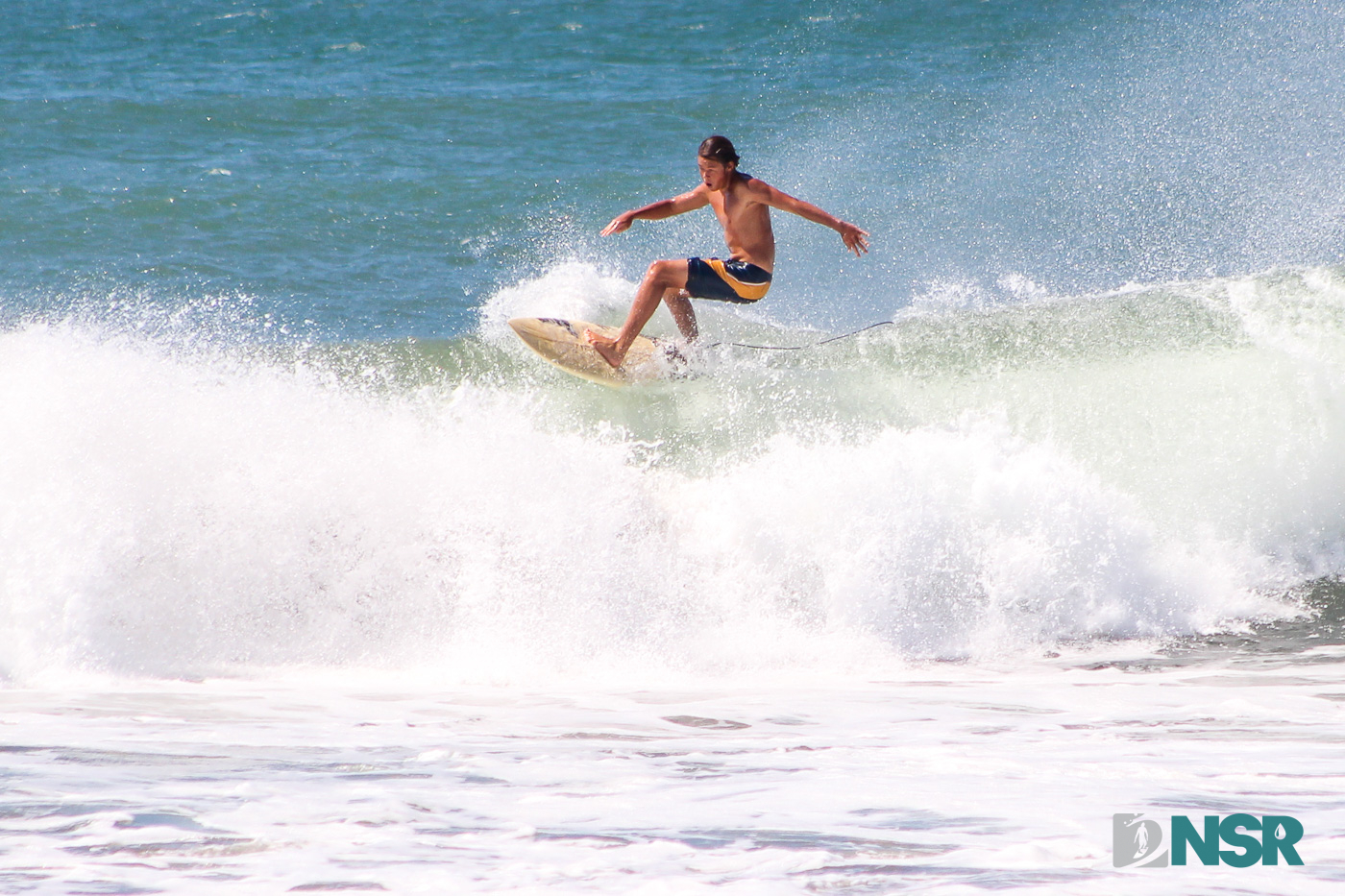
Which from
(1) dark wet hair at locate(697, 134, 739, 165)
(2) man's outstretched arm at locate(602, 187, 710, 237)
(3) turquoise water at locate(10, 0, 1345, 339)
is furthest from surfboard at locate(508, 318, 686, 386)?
(3) turquoise water at locate(10, 0, 1345, 339)

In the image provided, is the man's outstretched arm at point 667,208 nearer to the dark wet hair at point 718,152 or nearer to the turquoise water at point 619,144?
the dark wet hair at point 718,152

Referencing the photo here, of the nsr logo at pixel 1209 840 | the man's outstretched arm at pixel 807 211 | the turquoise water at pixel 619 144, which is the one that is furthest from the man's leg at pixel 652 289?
the nsr logo at pixel 1209 840

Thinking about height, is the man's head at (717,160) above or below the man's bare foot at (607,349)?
above

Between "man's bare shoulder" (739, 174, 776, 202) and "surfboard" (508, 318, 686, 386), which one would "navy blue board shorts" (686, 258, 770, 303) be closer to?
"man's bare shoulder" (739, 174, 776, 202)

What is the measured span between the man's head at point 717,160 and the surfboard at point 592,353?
109 centimetres

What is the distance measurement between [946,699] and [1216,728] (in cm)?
100

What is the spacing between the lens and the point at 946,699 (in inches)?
185

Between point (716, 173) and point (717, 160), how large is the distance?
0.24ft

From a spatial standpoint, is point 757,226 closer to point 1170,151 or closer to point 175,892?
point 175,892

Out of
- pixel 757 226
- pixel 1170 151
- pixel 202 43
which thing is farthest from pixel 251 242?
pixel 1170 151

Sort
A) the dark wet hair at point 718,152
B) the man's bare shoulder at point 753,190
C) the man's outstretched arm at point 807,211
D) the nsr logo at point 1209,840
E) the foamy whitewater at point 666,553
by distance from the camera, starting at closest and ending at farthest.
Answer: the nsr logo at point 1209,840 < the foamy whitewater at point 666,553 < the dark wet hair at point 718,152 < the man's outstretched arm at point 807,211 < the man's bare shoulder at point 753,190

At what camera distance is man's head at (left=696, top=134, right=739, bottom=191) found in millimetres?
6145

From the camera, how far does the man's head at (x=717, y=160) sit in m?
6.14

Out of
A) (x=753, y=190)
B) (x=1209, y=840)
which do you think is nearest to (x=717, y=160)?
(x=753, y=190)
